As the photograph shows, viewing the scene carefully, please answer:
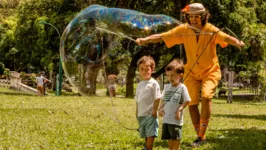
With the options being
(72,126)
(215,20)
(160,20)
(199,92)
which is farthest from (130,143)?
(215,20)

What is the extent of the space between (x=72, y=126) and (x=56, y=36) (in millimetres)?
26181

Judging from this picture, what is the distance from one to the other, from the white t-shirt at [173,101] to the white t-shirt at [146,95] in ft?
0.58

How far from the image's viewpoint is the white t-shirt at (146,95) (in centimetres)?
615

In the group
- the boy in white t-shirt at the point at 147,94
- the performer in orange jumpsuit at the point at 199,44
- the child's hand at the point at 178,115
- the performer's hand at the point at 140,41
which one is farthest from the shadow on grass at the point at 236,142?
the performer's hand at the point at 140,41

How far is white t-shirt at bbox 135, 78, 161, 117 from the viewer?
6148 millimetres

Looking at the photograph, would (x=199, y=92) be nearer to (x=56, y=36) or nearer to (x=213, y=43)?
(x=213, y=43)

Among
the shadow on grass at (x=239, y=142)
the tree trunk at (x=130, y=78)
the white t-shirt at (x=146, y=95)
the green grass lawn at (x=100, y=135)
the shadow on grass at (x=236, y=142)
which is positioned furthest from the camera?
the shadow on grass at (x=239, y=142)

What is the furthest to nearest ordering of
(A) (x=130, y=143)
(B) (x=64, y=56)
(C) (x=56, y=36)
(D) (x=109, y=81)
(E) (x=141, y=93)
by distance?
(C) (x=56, y=36) → (A) (x=130, y=143) → (B) (x=64, y=56) → (D) (x=109, y=81) → (E) (x=141, y=93)

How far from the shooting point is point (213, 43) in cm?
701

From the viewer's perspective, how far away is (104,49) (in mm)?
6914

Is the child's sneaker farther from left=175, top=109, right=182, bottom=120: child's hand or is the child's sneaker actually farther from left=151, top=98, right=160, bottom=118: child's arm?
left=151, top=98, right=160, bottom=118: child's arm

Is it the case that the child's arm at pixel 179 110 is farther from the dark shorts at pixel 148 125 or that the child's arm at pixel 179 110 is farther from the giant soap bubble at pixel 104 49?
the giant soap bubble at pixel 104 49

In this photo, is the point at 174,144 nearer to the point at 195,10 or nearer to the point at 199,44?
the point at 199,44

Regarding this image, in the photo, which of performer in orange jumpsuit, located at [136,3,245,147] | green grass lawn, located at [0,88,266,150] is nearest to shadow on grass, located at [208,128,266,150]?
green grass lawn, located at [0,88,266,150]
